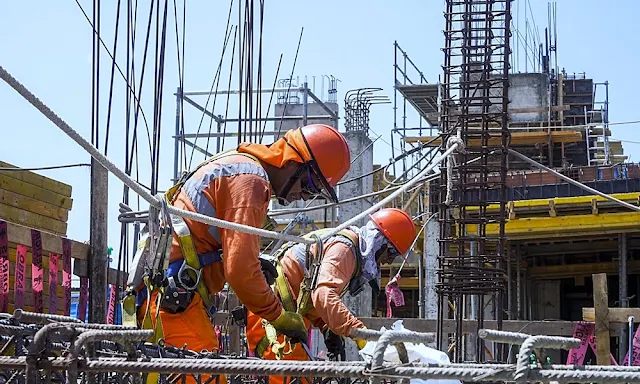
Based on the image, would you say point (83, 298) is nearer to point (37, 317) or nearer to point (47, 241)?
point (47, 241)

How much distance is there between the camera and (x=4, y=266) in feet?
22.1

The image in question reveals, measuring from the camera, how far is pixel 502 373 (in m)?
2.24

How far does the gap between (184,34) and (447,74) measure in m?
2.72

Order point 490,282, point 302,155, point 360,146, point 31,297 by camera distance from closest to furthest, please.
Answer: point 302,155
point 31,297
point 490,282
point 360,146

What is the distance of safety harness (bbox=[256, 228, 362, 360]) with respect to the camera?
625 centimetres

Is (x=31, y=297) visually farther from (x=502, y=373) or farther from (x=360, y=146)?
(x=360, y=146)

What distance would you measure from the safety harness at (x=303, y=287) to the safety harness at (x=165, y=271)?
4.27ft

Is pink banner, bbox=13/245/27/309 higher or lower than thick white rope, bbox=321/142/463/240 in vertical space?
lower

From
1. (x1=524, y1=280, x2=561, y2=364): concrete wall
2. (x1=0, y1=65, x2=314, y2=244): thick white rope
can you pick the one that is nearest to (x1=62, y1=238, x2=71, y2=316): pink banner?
(x1=0, y1=65, x2=314, y2=244): thick white rope

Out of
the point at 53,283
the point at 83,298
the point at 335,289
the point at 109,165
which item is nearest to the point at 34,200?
the point at 53,283

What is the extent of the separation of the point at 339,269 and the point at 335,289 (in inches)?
8.2

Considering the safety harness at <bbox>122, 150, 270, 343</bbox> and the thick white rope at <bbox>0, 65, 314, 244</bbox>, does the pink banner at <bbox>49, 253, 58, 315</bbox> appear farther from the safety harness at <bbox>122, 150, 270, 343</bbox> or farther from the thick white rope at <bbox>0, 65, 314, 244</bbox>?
the thick white rope at <bbox>0, 65, 314, 244</bbox>

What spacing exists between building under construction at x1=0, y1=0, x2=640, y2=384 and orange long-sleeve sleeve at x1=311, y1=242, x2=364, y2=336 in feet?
0.81

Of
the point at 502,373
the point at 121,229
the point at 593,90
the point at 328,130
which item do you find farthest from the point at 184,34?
the point at 593,90
